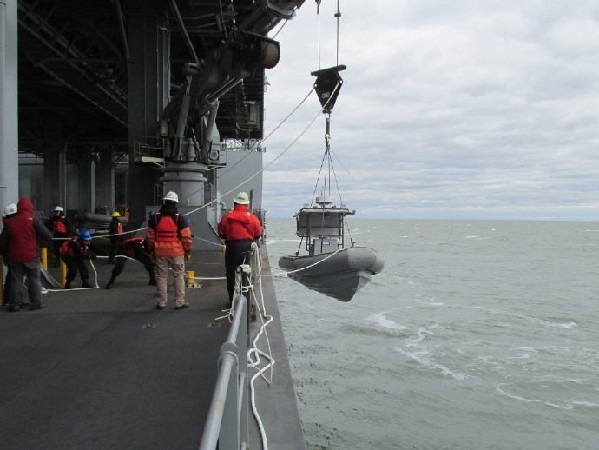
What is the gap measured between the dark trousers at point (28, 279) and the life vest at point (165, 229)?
197cm

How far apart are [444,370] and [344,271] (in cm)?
470

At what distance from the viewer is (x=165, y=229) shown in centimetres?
739

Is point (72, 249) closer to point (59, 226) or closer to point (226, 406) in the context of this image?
point (59, 226)

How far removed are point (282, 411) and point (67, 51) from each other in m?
21.7

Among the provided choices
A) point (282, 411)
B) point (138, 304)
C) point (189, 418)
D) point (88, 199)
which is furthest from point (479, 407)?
point (88, 199)

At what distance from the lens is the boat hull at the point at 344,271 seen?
1728 centimetres

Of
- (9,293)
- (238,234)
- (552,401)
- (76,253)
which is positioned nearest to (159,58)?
(76,253)

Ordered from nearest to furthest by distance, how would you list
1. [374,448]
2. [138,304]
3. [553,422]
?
[138,304], [374,448], [553,422]

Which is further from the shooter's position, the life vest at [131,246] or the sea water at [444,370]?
the sea water at [444,370]

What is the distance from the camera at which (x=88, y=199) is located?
1714 inches

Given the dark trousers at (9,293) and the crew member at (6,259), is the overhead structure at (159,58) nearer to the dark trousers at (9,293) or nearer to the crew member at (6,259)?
the crew member at (6,259)

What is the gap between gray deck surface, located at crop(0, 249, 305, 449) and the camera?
3.68m

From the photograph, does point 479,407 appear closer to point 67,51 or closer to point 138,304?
point 138,304

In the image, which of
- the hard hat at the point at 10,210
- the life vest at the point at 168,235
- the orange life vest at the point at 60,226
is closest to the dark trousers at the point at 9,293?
the hard hat at the point at 10,210
